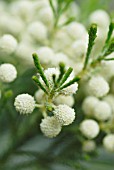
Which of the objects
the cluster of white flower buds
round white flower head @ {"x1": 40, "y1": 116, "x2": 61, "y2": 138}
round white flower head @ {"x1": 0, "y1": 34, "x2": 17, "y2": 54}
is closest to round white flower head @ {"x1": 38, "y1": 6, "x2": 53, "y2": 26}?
the cluster of white flower buds

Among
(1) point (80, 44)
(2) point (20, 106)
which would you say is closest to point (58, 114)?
(2) point (20, 106)

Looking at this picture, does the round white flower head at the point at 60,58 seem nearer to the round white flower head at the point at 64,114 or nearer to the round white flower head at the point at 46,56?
the round white flower head at the point at 46,56

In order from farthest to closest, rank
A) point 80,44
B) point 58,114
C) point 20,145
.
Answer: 1. point 20,145
2. point 80,44
3. point 58,114

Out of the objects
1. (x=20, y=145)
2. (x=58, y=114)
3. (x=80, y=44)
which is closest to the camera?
(x=58, y=114)

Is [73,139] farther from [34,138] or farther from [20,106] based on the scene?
[20,106]

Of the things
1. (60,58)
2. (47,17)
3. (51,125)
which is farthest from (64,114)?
(47,17)

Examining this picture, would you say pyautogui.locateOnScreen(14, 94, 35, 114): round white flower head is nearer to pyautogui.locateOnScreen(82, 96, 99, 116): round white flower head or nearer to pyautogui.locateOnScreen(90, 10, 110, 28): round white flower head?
pyautogui.locateOnScreen(82, 96, 99, 116): round white flower head
